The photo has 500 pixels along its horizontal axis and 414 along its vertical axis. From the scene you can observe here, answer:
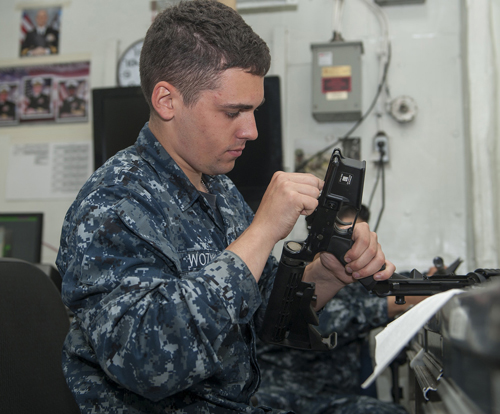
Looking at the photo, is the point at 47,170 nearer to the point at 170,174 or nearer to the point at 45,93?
the point at 45,93

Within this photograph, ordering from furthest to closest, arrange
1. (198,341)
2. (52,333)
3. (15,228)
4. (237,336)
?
1. (15,228)
2. (52,333)
3. (237,336)
4. (198,341)

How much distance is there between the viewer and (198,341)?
2.09 ft

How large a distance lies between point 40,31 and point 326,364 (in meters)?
2.24

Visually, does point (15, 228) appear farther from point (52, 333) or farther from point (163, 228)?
point (163, 228)

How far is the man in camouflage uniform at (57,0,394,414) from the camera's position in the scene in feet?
2.05

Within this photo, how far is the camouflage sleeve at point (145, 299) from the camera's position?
24.2 inches

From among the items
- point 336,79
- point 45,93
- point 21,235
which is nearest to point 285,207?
point 336,79

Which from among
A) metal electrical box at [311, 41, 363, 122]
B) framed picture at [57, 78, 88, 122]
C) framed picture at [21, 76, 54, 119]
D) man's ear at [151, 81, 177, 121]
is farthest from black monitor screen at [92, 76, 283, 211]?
man's ear at [151, 81, 177, 121]

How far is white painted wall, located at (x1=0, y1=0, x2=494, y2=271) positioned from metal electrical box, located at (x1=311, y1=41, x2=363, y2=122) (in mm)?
113

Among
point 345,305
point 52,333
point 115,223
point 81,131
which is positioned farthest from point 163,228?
point 81,131

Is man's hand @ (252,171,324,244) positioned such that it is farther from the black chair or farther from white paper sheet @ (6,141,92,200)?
white paper sheet @ (6,141,92,200)

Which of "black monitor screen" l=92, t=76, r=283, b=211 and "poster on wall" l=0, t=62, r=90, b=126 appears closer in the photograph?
"black monitor screen" l=92, t=76, r=283, b=211

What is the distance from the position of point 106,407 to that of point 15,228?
1.62 m

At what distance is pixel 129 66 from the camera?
2322mm
